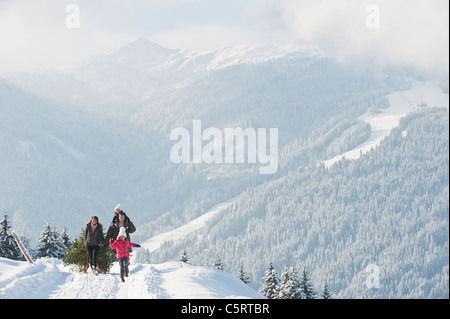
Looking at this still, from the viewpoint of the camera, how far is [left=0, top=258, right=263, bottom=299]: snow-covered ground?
23.0 metres

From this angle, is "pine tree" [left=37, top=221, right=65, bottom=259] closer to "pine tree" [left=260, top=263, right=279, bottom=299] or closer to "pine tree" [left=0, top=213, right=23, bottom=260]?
"pine tree" [left=0, top=213, right=23, bottom=260]

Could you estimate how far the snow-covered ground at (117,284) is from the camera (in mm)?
23000

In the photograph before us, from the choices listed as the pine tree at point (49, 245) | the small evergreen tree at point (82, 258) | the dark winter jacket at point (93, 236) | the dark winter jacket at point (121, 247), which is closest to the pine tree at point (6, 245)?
the pine tree at point (49, 245)

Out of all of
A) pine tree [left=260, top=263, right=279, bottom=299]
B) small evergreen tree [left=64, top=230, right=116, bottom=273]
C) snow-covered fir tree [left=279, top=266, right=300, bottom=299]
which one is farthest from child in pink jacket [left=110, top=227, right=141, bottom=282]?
pine tree [left=260, top=263, right=279, bottom=299]

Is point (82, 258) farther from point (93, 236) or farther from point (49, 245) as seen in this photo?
point (49, 245)

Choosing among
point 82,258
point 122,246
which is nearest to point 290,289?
point 82,258

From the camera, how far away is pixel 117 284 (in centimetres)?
2589

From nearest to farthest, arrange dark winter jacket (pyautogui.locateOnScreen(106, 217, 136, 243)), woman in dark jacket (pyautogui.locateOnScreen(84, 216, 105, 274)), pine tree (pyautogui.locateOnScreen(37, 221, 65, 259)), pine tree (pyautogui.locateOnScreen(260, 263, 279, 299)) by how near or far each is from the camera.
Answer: dark winter jacket (pyautogui.locateOnScreen(106, 217, 136, 243)) < woman in dark jacket (pyautogui.locateOnScreen(84, 216, 105, 274)) < pine tree (pyautogui.locateOnScreen(260, 263, 279, 299)) < pine tree (pyautogui.locateOnScreen(37, 221, 65, 259))

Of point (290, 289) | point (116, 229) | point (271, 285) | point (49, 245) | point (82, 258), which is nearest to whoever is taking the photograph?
point (116, 229)

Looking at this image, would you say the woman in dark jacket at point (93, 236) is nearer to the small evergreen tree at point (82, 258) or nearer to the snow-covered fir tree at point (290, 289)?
the small evergreen tree at point (82, 258)
